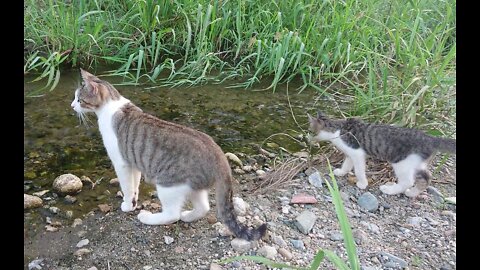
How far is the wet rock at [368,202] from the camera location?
310 cm

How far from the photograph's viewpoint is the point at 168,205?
9.23ft

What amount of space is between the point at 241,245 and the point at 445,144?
1.27 metres

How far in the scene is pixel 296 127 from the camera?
4.04 metres

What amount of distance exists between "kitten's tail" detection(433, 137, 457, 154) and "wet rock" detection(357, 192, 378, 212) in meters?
0.46

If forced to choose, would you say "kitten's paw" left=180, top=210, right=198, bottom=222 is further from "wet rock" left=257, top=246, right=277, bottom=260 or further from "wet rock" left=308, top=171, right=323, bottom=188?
"wet rock" left=308, top=171, right=323, bottom=188

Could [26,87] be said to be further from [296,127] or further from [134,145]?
[296,127]

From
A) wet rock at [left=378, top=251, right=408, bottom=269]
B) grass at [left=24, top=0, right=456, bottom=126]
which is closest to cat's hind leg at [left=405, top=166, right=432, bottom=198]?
wet rock at [left=378, top=251, right=408, bottom=269]

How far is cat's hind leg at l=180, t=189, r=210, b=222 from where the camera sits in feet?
9.28

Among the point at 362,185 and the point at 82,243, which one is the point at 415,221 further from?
the point at 82,243

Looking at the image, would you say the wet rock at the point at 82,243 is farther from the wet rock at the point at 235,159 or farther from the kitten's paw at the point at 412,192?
the kitten's paw at the point at 412,192

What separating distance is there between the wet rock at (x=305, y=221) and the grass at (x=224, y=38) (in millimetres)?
1537

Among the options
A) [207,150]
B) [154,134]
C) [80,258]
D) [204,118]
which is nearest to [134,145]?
[154,134]

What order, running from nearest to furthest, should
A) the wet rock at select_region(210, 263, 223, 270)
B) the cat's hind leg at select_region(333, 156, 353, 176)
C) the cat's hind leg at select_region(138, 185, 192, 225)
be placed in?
the wet rock at select_region(210, 263, 223, 270) → the cat's hind leg at select_region(138, 185, 192, 225) → the cat's hind leg at select_region(333, 156, 353, 176)

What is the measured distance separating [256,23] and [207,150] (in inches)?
96.5
